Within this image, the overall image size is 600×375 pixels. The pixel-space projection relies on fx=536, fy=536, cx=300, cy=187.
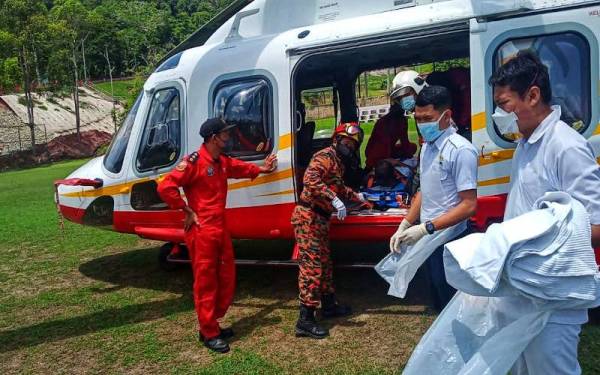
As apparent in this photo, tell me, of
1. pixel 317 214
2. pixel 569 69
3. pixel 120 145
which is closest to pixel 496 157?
pixel 569 69

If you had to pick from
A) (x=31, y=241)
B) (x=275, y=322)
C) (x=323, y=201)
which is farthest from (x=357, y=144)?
(x=31, y=241)

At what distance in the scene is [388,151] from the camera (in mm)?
6387

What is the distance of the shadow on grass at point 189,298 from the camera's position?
16.2 ft

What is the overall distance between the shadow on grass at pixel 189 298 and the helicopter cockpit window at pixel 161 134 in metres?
1.45

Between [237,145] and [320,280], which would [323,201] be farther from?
[237,145]

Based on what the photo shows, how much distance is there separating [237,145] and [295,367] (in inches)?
94.0

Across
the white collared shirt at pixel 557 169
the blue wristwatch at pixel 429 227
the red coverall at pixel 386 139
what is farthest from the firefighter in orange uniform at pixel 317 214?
the white collared shirt at pixel 557 169

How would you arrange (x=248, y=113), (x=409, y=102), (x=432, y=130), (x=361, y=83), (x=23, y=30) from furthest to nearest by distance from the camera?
1. (x=23, y=30)
2. (x=361, y=83)
3. (x=248, y=113)
4. (x=409, y=102)
5. (x=432, y=130)

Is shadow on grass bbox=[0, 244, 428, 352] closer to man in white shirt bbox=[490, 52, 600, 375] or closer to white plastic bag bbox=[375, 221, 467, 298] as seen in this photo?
white plastic bag bbox=[375, 221, 467, 298]

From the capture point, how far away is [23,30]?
30.2 metres

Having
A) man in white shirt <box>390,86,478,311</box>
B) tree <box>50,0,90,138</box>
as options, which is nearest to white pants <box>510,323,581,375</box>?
man in white shirt <box>390,86,478,311</box>

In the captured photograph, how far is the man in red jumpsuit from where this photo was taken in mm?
4297

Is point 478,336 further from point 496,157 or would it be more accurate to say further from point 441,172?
point 496,157

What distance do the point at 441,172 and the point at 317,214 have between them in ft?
4.83
